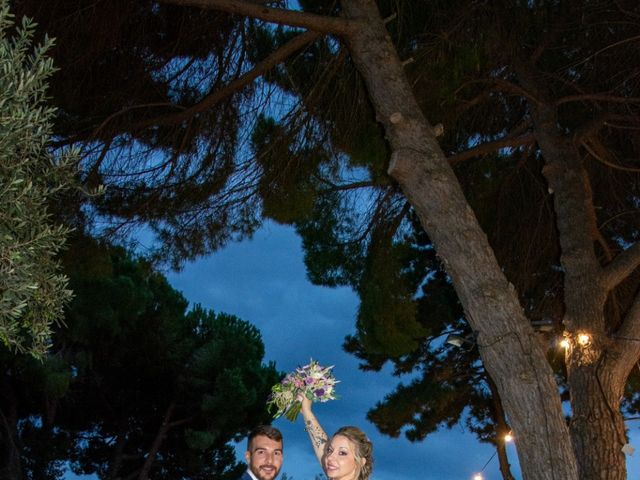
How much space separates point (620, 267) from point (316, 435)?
11.1 ft

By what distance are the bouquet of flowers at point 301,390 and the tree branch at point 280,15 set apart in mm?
2383

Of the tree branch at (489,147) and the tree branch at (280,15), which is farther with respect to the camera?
the tree branch at (489,147)

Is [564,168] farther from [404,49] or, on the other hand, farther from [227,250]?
[227,250]

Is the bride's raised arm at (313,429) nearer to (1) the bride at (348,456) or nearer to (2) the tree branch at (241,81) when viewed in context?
(1) the bride at (348,456)

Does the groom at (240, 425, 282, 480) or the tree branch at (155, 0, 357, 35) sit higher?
the tree branch at (155, 0, 357, 35)

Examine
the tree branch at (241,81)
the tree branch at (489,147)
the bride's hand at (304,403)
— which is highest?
the tree branch at (489,147)

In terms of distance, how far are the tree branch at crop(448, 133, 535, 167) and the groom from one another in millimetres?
3795

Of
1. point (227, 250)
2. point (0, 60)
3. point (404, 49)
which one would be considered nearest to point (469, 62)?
point (404, 49)

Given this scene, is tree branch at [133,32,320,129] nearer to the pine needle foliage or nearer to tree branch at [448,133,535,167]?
tree branch at [448,133,535,167]

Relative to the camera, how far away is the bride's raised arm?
340cm

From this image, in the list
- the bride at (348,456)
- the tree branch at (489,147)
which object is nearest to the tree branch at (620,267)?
the tree branch at (489,147)

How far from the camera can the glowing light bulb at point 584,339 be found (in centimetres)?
569

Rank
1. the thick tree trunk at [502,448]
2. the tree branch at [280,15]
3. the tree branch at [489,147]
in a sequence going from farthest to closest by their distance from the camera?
the thick tree trunk at [502,448] → the tree branch at [489,147] → the tree branch at [280,15]

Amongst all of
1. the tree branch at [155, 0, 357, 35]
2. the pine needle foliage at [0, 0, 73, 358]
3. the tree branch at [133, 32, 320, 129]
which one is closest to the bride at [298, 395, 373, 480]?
the pine needle foliage at [0, 0, 73, 358]
